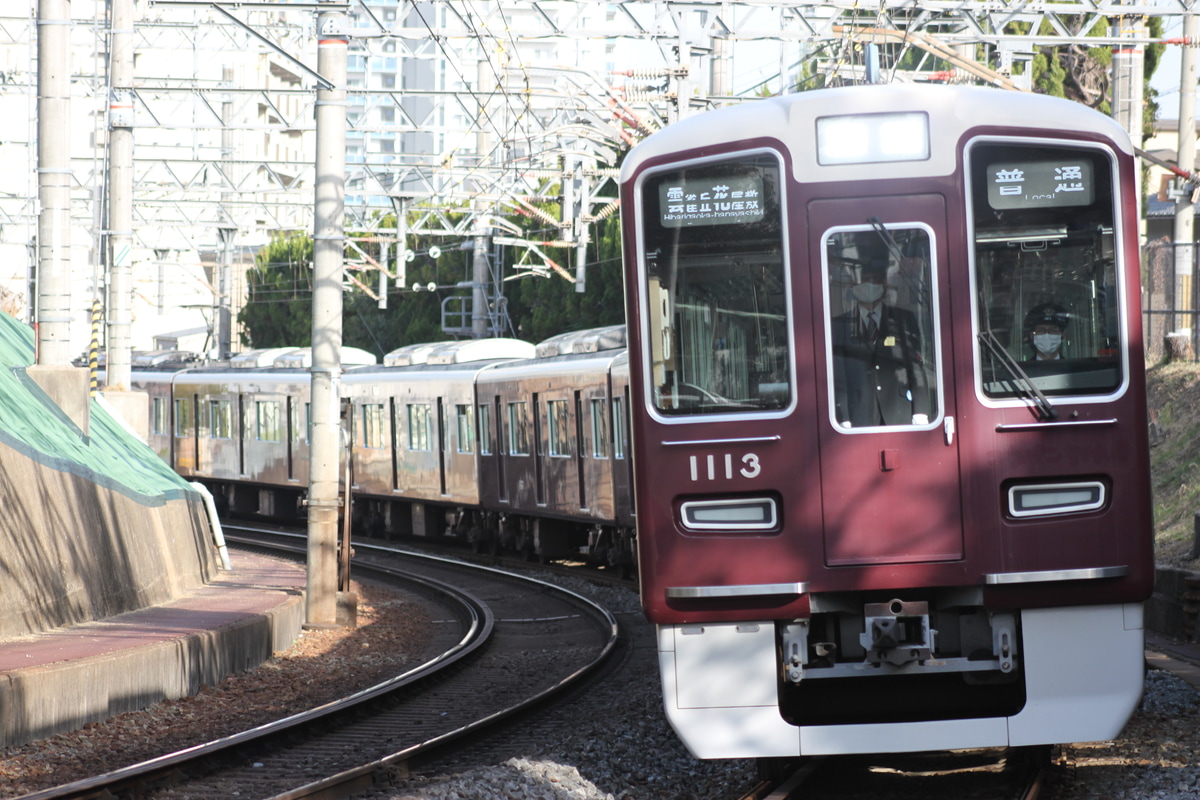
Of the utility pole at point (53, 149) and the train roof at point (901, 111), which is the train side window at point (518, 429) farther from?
the train roof at point (901, 111)

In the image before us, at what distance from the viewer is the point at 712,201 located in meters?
6.85

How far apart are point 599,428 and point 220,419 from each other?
15.2 meters

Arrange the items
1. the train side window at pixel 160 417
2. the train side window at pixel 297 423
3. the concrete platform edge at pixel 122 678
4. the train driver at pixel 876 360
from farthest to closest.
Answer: the train side window at pixel 160 417, the train side window at pixel 297 423, the concrete platform edge at pixel 122 678, the train driver at pixel 876 360

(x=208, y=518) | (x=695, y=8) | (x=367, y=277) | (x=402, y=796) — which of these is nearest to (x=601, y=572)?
(x=208, y=518)

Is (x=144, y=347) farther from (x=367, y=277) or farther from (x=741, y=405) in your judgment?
(x=741, y=405)

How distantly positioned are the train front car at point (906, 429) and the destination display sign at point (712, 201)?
13mm

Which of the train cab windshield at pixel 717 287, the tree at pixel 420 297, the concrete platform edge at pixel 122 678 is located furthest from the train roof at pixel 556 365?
the train cab windshield at pixel 717 287

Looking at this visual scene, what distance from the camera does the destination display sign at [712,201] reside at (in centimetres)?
680

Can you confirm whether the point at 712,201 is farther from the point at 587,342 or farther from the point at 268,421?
the point at 268,421

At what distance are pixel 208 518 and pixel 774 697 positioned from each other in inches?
444

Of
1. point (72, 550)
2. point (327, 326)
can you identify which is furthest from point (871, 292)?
point (327, 326)

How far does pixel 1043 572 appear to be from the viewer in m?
6.52

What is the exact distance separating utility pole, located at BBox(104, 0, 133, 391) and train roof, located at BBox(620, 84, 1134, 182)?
44.2 ft

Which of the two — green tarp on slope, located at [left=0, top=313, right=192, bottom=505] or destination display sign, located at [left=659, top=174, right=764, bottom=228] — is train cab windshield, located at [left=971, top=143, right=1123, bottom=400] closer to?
destination display sign, located at [left=659, top=174, right=764, bottom=228]
